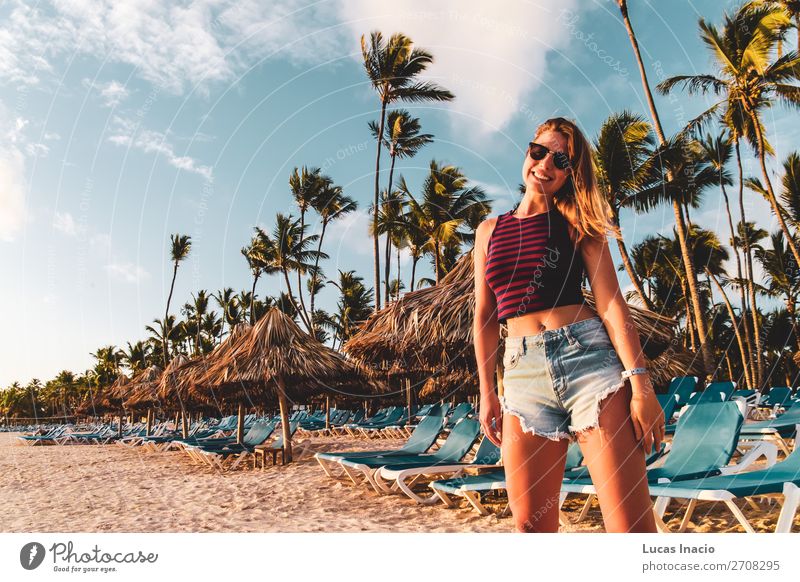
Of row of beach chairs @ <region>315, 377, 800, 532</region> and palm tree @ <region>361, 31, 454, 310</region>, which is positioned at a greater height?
palm tree @ <region>361, 31, 454, 310</region>

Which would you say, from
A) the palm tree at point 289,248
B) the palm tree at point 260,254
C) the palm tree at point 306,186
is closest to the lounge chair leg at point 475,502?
the palm tree at point 306,186

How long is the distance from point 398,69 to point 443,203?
6.40m

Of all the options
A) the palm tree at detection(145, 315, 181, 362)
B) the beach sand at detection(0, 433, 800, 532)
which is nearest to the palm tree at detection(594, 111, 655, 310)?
the beach sand at detection(0, 433, 800, 532)

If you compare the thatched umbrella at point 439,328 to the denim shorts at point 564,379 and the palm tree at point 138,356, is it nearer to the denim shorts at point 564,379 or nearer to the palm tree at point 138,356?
the denim shorts at point 564,379

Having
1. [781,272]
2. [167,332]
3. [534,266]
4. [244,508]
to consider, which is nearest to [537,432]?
[534,266]

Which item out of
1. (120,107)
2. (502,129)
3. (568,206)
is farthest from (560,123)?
(120,107)

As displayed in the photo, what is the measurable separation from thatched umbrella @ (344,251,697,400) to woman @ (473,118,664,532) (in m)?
5.50

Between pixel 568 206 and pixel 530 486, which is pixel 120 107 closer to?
pixel 568 206

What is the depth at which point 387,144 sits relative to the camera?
68.6ft

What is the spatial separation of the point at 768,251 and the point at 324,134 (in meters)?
26.9

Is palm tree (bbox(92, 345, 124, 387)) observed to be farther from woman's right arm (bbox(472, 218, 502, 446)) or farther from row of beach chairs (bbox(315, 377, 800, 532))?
woman's right arm (bbox(472, 218, 502, 446))

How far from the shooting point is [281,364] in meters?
10.3

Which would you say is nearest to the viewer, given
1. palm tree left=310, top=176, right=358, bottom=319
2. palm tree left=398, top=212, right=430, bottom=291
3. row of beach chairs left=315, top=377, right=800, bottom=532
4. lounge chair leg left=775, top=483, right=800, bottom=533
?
lounge chair leg left=775, top=483, right=800, bottom=533

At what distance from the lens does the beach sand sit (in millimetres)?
4488
